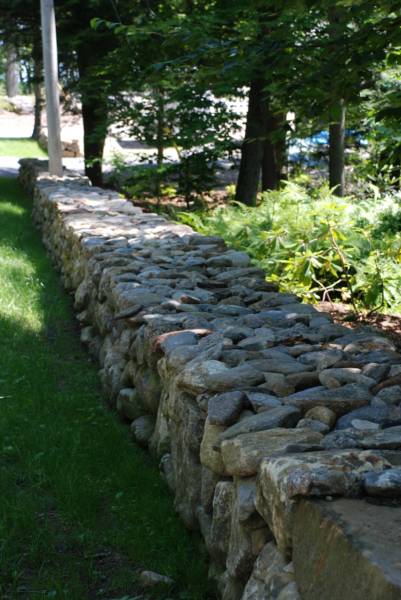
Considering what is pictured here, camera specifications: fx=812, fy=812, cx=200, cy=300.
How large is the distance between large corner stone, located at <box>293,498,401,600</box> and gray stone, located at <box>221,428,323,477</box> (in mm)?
409

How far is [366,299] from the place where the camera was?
709cm

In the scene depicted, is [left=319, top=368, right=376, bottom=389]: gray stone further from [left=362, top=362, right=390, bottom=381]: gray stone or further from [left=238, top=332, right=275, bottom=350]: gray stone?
[left=238, top=332, right=275, bottom=350]: gray stone

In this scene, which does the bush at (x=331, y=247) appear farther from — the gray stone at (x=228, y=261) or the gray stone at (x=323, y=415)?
the gray stone at (x=323, y=415)

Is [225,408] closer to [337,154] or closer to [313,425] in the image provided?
[313,425]

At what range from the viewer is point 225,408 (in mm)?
3186

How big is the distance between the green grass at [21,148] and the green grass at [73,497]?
767 inches

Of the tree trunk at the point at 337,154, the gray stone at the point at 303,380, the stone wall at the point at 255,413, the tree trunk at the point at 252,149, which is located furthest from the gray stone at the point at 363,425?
the tree trunk at the point at 252,149

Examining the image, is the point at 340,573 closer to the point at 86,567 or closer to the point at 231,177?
the point at 86,567

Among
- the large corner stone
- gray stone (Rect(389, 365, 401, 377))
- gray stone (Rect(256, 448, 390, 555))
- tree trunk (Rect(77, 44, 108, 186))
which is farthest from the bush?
tree trunk (Rect(77, 44, 108, 186))

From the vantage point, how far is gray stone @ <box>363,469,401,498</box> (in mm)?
2266

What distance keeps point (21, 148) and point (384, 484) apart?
25.1 m

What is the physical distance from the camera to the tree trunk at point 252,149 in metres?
12.5

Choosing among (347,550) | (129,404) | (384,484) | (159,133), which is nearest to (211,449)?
(384,484)

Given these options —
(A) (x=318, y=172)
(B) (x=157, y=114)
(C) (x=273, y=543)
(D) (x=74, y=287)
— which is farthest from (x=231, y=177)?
(C) (x=273, y=543)
